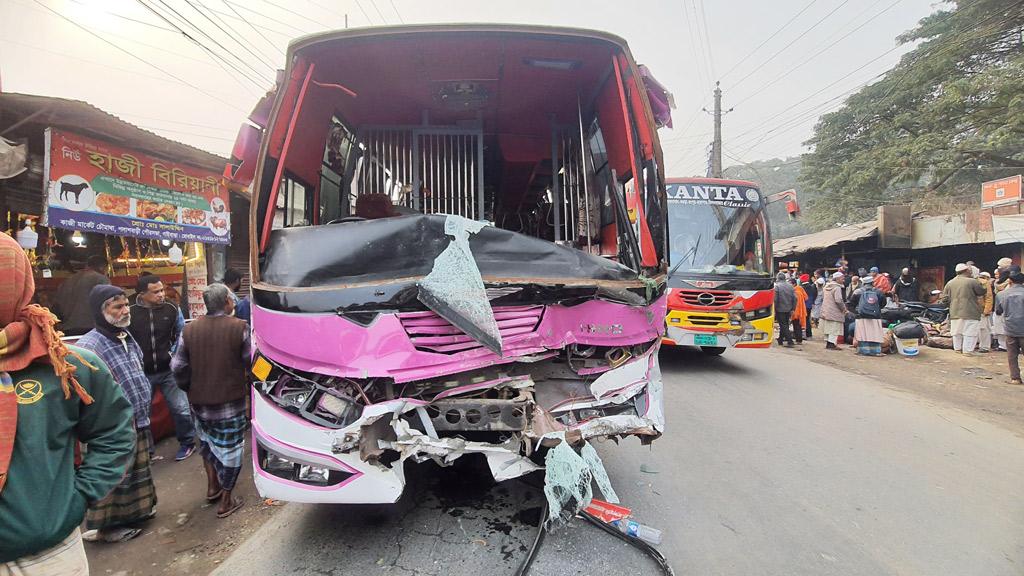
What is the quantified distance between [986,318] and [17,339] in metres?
13.8

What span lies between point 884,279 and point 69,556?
14.6 meters

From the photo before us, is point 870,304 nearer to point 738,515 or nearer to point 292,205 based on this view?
point 738,515

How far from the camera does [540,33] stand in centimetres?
276

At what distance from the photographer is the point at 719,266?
22.2 feet

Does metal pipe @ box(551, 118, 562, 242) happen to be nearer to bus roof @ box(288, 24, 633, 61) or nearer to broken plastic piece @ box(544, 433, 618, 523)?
bus roof @ box(288, 24, 633, 61)

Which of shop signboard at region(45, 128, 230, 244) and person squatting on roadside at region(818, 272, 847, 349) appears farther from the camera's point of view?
person squatting on roadside at region(818, 272, 847, 349)

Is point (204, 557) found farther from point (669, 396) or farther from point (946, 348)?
point (946, 348)

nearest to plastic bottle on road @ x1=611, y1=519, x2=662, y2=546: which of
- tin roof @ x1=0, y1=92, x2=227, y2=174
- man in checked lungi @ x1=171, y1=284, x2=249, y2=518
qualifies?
man in checked lungi @ x1=171, y1=284, x2=249, y2=518

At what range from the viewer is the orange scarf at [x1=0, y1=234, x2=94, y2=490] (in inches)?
49.3

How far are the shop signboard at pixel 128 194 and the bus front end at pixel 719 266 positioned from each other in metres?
7.34

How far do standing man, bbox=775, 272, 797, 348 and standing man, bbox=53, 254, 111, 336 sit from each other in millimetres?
11473

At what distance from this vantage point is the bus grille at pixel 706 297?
655 centimetres

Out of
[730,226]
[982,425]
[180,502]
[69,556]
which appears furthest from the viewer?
[730,226]

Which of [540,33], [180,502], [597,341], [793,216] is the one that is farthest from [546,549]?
[793,216]
